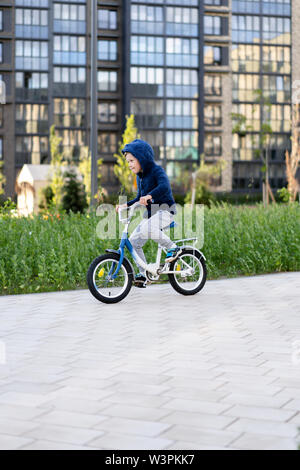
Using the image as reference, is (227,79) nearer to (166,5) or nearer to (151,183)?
(166,5)

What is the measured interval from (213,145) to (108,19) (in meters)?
16.8

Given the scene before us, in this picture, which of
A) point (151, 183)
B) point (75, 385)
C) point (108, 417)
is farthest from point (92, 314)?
point (108, 417)

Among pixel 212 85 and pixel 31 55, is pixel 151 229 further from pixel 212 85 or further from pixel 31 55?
pixel 212 85

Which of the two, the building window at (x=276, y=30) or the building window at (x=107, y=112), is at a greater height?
the building window at (x=276, y=30)

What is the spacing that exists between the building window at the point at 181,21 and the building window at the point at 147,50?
160cm

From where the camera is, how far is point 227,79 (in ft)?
263

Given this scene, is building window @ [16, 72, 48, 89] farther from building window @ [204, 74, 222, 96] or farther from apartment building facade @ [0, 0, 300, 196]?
building window @ [204, 74, 222, 96]

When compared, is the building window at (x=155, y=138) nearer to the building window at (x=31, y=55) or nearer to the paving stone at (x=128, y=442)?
the building window at (x=31, y=55)

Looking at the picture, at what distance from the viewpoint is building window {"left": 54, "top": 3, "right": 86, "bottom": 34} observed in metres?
71.4

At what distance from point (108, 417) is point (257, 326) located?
3.10 metres

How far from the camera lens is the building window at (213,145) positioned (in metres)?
77.0

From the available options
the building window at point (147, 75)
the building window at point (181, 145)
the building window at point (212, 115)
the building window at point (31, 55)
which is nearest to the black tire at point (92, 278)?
the building window at point (181, 145)

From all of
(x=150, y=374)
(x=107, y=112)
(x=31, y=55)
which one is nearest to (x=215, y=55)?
(x=107, y=112)
